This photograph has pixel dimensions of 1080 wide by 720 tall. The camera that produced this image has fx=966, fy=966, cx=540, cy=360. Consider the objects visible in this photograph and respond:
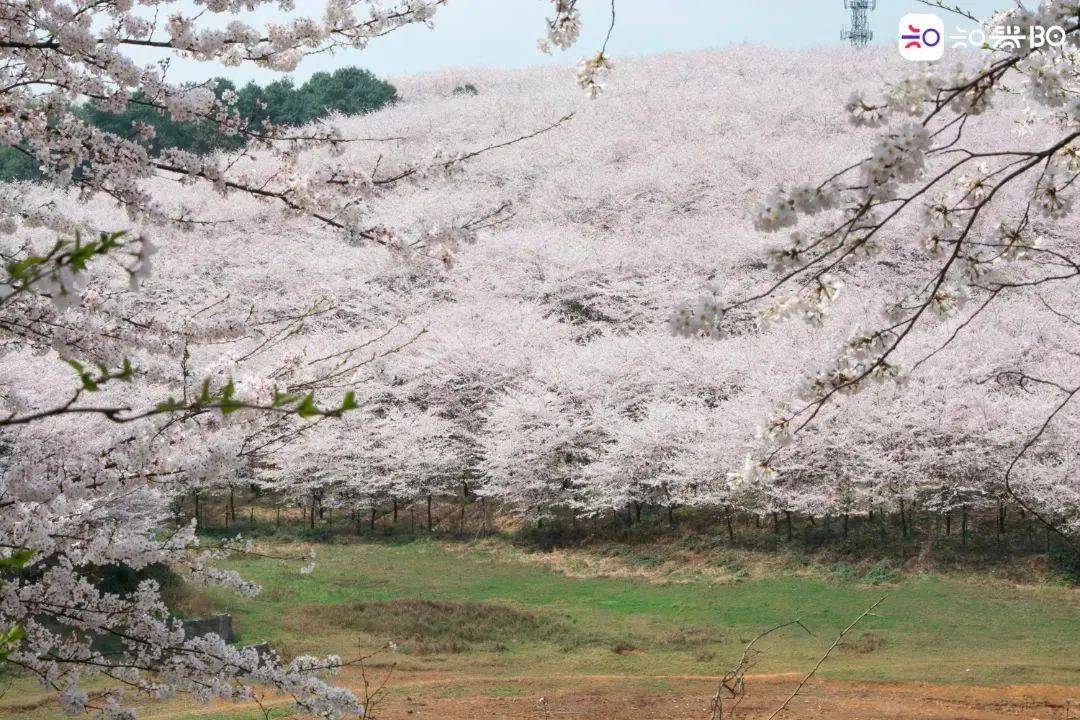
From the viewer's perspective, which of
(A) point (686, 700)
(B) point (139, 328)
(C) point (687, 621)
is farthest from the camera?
(C) point (687, 621)

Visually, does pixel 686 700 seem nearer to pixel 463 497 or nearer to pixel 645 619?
pixel 645 619

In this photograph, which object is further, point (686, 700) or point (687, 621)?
point (687, 621)

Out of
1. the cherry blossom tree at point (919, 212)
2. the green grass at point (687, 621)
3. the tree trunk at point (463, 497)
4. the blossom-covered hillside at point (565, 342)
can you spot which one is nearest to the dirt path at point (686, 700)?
the green grass at point (687, 621)

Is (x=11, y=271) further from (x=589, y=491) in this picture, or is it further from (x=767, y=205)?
(x=589, y=491)

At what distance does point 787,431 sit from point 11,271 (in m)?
2.74

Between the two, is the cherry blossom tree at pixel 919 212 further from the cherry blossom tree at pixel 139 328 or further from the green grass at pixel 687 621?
the green grass at pixel 687 621

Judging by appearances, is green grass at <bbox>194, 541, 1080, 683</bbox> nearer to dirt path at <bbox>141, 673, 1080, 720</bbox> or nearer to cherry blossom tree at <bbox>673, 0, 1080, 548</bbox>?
dirt path at <bbox>141, 673, 1080, 720</bbox>

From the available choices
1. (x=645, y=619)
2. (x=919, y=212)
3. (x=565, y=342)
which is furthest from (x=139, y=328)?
(x=565, y=342)

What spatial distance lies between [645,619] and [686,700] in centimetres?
452

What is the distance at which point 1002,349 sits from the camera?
19.6 meters

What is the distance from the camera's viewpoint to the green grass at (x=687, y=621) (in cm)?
1047

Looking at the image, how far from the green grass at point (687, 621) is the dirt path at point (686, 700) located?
21.8 inches

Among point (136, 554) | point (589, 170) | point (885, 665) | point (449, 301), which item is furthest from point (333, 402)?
point (589, 170)

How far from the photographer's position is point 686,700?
28.1 feet
